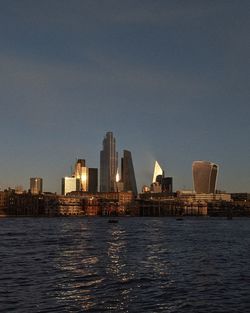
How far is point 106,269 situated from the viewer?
4512cm

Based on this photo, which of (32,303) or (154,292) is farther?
A: (154,292)

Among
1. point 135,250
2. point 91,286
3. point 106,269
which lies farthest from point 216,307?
point 135,250

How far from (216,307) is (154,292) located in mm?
5400

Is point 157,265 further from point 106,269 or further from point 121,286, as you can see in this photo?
point 121,286

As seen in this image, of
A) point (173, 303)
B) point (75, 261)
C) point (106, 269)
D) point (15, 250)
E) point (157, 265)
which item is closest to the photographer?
point (173, 303)

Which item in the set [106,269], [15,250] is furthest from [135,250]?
[106,269]

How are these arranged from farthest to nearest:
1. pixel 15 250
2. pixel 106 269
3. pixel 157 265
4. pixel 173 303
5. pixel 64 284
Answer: pixel 15 250
pixel 157 265
pixel 106 269
pixel 64 284
pixel 173 303

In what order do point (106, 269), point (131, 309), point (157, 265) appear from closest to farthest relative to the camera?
1. point (131, 309)
2. point (106, 269)
3. point (157, 265)

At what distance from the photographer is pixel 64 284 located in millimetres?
36156

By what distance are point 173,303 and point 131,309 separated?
3163 mm

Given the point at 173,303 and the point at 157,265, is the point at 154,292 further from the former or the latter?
the point at 157,265

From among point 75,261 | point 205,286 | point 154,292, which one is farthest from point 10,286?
point 75,261

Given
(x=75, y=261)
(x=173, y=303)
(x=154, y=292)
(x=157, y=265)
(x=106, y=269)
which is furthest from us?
(x=75, y=261)

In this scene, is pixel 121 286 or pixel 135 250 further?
pixel 135 250
